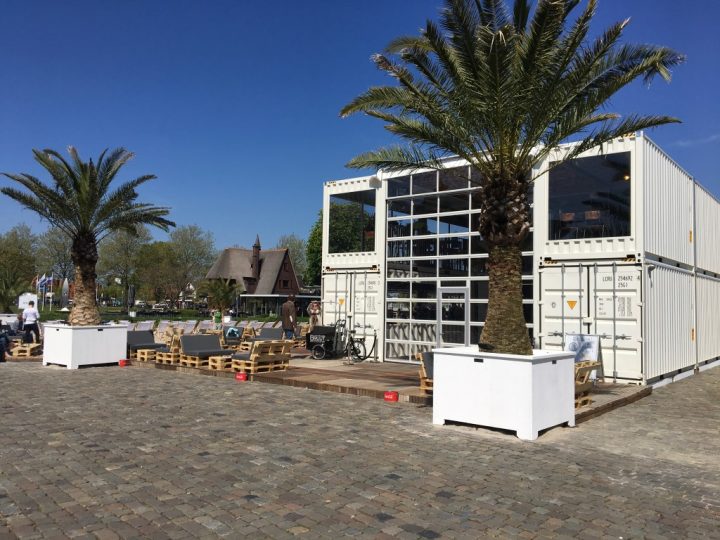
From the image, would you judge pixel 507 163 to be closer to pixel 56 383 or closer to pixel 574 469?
pixel 574 469

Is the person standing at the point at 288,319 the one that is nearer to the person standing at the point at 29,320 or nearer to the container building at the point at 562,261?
the container building at the point at 562,261

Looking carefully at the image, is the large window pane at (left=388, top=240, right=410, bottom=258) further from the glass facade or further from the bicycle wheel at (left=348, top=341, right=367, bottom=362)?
the bicycle wheel at (left=348, top=341, right=367, bottom=362)

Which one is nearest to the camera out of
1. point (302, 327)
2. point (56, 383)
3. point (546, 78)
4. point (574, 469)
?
point (574, 469)

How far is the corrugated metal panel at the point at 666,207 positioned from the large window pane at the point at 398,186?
6.37 m

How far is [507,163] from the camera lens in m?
8.89

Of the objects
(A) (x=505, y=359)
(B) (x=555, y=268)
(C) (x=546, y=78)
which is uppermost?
(C) (x=546, y=78)

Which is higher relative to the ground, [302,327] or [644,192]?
[644,192]

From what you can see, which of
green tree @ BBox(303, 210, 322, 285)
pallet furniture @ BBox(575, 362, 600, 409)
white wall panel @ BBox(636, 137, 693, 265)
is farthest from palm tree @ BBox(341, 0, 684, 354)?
green tree @ BBox(303, 210, 322, 285)

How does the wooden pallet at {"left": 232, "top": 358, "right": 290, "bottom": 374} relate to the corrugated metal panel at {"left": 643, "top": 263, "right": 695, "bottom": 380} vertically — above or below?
below

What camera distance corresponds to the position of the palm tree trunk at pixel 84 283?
15922 mm

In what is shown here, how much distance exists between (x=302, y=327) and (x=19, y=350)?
1087 cm

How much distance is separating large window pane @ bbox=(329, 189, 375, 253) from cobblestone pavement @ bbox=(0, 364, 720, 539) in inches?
323

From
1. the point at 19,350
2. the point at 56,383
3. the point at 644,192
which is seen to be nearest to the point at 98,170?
the point at 19,350

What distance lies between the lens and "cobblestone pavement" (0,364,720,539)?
14.4 feet
